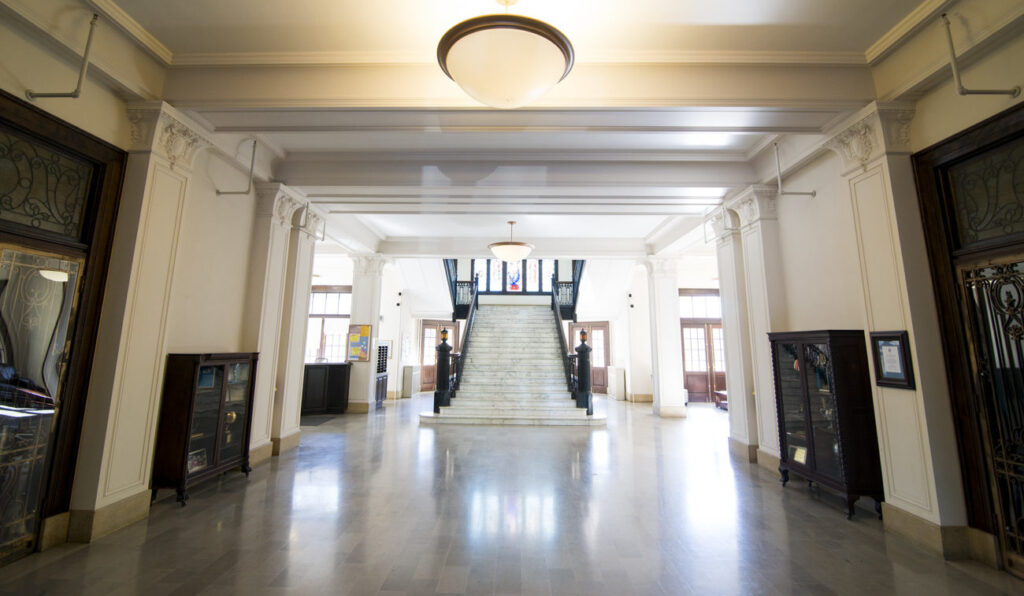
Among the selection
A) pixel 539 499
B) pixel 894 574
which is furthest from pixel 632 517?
pixel 894 574

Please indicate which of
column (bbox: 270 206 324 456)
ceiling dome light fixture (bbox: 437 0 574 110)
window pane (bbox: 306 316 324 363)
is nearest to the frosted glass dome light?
ceiling dome light fixture (bbox: 437 0 574 110)

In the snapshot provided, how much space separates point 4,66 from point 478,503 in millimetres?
4282

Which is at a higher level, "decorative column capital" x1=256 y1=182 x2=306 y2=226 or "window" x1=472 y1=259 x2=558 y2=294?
"window" x1=472 y1=259 x2=558 y2=294

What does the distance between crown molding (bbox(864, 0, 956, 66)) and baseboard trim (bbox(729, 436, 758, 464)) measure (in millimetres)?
4017

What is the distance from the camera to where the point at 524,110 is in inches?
125

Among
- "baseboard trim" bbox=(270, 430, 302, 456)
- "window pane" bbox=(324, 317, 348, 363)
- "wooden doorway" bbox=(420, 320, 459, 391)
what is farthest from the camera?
"window pane" bbox=(324, 317, 348, 363)

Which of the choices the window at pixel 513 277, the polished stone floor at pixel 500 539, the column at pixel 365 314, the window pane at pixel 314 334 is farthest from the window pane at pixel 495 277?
the polished stone floor at pixel 500 539

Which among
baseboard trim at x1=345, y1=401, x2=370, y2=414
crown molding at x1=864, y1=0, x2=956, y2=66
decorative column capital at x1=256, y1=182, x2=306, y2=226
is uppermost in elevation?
crown molding at x1=864, y1=0, x2=956, y2=66

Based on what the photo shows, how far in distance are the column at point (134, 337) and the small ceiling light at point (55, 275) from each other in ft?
0.72

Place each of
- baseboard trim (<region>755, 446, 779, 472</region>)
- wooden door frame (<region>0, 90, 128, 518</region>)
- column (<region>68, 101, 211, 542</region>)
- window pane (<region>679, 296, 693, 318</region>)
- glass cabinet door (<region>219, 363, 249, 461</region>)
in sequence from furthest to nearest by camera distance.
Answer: window pane (<region>679, 296, 693, 318</region>) → baseboard trim (<region>755, 446, 779, 472</region>) → glass cabinet door (<region>219, 363, 249, 461</region>) → column (<region>68, 101, 211, 542</region>) → wooden door frame (<region>0, 90, 128, 518</region>)

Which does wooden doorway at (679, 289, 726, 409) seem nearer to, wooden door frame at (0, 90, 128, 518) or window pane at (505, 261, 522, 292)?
window pane at (505, 261, 522, 292)

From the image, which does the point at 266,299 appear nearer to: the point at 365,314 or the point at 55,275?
the point at 55,275

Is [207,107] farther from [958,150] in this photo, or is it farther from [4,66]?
[958,150]

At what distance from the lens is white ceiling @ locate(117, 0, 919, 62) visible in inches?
105
